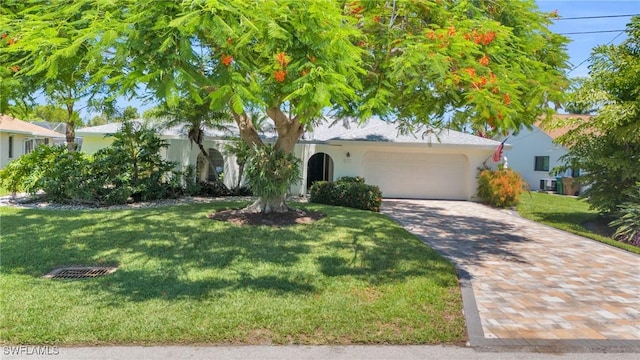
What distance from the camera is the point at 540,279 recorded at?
7.42 m

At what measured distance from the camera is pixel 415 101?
33.3 feet

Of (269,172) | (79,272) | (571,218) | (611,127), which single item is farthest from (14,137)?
(611,127)

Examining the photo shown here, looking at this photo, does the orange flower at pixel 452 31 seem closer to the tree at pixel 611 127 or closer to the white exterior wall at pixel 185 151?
the tree at pixel 611 127

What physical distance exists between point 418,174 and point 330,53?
607 inches

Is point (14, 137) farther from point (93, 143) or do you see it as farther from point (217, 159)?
point (217, 159)

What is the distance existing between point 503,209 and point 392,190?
206 inches

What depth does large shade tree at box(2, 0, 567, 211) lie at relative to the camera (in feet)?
18.0

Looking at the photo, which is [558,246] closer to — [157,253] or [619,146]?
[619,146]

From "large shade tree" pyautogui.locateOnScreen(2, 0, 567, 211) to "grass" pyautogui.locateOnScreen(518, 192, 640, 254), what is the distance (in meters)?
5.09

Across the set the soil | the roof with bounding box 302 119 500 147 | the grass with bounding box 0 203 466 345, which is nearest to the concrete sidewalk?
the grass with bounding box 0 203 466 345

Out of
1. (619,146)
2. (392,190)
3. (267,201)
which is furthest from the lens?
(392,190)

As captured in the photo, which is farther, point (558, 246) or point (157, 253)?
point (558, 246)

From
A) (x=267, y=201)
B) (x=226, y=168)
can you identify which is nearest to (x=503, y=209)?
(x=267, y=201)

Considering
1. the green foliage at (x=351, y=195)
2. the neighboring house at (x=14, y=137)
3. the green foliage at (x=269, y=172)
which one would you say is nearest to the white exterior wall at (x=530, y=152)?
→ the green foliage at (x=351, y=195)
